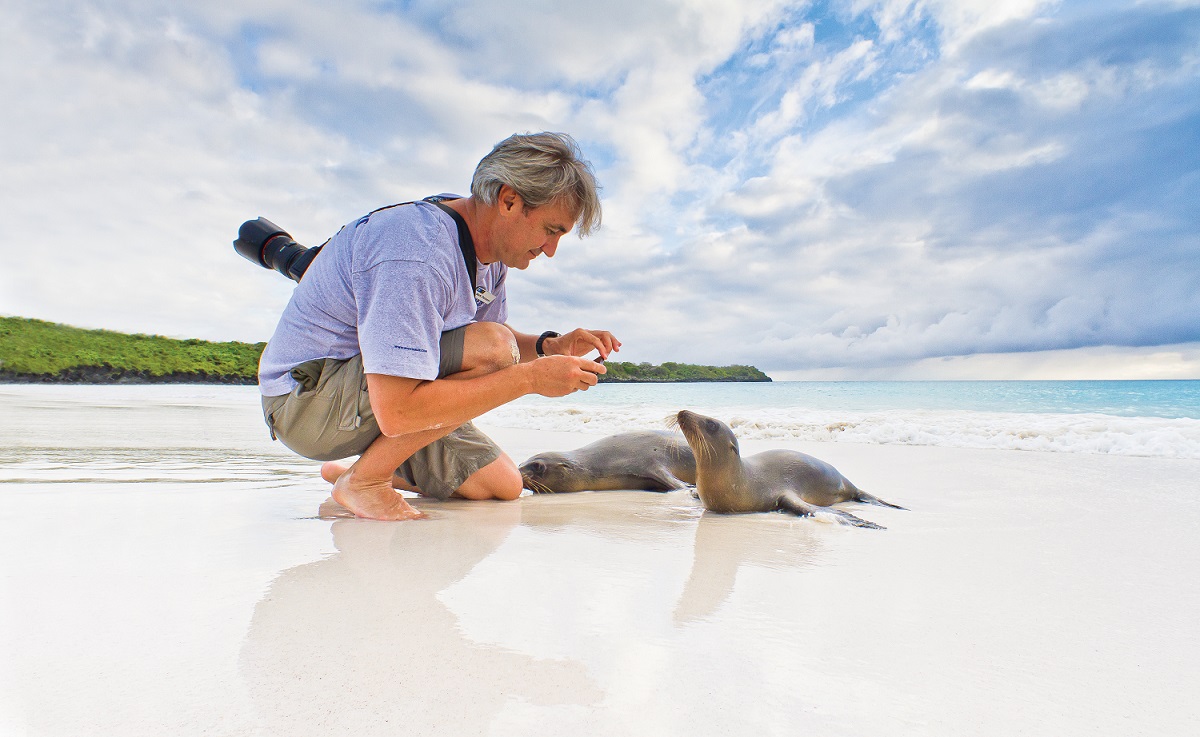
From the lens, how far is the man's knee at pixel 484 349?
2752 mm

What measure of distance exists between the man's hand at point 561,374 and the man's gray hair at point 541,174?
64cm

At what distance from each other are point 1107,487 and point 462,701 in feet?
14.5

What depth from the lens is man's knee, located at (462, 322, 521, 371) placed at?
275 cm

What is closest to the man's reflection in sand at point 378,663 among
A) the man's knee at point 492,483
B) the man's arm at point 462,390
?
the man's arm at point 462,390

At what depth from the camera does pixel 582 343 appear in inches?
128

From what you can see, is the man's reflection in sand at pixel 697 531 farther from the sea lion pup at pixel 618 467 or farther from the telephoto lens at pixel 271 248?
the telephoto lens at pixel 271 248

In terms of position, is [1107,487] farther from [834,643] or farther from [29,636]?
[29,636]

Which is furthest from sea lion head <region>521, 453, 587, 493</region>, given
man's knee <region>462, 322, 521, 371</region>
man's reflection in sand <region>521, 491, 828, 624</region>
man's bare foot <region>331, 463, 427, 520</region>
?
man's knee <region>462, 322, 521, 371</region>

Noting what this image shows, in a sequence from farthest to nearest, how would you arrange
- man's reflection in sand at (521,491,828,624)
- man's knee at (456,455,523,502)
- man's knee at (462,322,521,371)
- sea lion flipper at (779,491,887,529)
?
1. man's knee at (456,455,523,502)
2. sea lion flipper at (779,491,887,529)
3. man's knee at (462,322,521,371)
4. man's reflection in sand at (521,491,828,624)

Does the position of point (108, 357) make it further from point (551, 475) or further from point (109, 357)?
point (551, 475)

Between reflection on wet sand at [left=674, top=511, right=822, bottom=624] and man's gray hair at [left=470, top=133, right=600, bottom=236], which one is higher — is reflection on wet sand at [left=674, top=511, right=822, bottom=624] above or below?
below

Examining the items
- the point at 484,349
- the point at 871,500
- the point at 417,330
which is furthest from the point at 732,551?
the point at 871,500

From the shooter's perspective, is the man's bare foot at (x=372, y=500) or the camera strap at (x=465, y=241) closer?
the camera strap at (x=465, y=241)

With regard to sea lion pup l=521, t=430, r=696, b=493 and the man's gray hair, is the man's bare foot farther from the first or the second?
the man's gray hair
